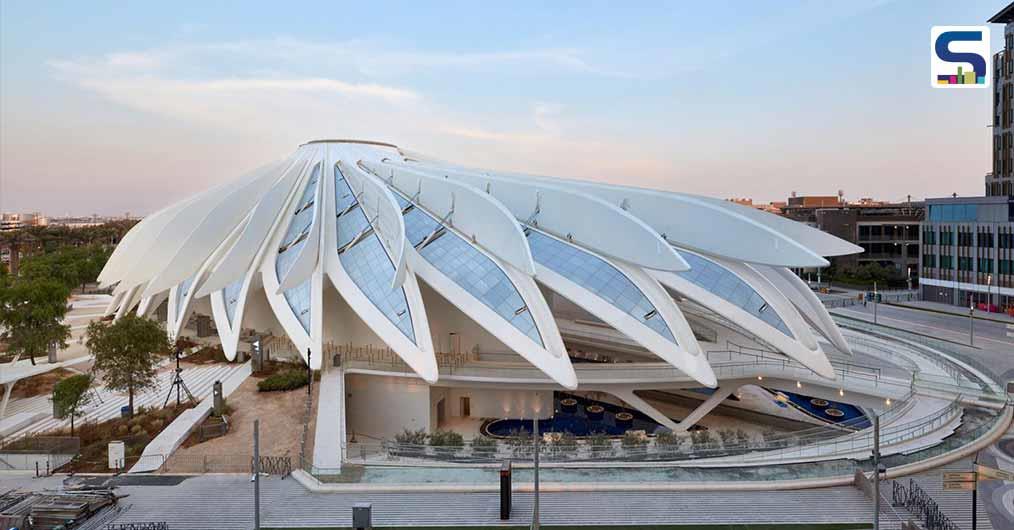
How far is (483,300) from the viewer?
2342 cm

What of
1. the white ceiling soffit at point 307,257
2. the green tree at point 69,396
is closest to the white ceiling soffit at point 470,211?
the white ceiling soffit at point 307,257

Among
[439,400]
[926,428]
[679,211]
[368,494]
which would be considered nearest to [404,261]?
[439,400]

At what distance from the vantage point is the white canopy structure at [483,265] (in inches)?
896

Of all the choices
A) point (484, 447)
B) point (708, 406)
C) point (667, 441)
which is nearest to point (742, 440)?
point (667, 441)

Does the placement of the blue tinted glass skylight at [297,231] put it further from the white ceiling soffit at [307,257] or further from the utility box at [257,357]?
the utility box at [257,357]

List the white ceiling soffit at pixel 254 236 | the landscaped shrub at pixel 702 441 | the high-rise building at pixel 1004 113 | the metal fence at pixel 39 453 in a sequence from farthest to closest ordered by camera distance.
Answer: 1. the high-rise building at pixel 1004 113
2. the white ceiling soffit at pixel 254 236
3. the landscaped shrub at pixel 702 441
4. the metal fence at pixel 39 453

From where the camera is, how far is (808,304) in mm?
26688

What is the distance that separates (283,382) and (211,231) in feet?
33.7

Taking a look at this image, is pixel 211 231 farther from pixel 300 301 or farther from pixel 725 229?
pixel 725 229

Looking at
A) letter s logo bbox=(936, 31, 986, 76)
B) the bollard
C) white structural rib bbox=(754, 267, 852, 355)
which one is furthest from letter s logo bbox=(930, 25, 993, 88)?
the bollard

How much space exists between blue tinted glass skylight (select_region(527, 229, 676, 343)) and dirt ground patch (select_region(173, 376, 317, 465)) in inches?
421

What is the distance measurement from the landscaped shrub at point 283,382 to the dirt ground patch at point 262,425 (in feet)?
0.78

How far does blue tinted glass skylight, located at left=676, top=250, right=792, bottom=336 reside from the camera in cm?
2372

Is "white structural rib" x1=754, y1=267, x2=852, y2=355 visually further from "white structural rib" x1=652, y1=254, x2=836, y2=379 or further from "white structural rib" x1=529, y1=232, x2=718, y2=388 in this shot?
"white structural rib" x1=529, y1=232, x2=718, y2=388
